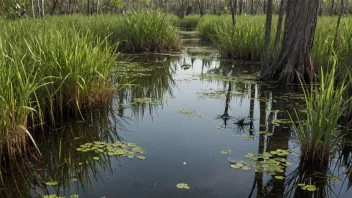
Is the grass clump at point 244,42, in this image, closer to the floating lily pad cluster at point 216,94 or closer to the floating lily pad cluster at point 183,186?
the floating lily pad cluster at point 216,94

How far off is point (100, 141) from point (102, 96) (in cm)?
109

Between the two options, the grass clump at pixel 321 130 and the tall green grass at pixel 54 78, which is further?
the tall green grass at pixel 54 78

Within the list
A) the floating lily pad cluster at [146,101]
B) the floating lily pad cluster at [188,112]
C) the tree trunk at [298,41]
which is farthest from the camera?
the tree trunk at [298,41]

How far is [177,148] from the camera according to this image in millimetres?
3016

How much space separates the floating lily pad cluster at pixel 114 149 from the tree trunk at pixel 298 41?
3.13m

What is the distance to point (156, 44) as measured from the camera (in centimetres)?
920

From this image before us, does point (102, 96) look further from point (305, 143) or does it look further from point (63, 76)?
point (305, 143)

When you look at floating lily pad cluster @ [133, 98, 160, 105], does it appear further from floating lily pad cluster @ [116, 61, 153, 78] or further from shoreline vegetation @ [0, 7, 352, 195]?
floating lily pad cluster @ [116, 61, 153, 78]

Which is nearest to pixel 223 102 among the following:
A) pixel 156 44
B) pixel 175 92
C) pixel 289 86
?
pixel 175 92

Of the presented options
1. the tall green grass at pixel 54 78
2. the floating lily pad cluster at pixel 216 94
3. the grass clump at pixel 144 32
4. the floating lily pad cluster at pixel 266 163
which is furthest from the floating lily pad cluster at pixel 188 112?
the grass clump at pixel 144 32

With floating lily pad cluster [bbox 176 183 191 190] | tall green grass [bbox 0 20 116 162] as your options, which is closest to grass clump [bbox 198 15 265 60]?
tall green grass [bbox 0 20 116 162]

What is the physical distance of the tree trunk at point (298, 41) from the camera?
5.01 meters

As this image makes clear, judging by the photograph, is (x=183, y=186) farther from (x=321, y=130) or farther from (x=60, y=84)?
(x=60, y=84)

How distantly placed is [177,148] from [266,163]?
31.0 inches
